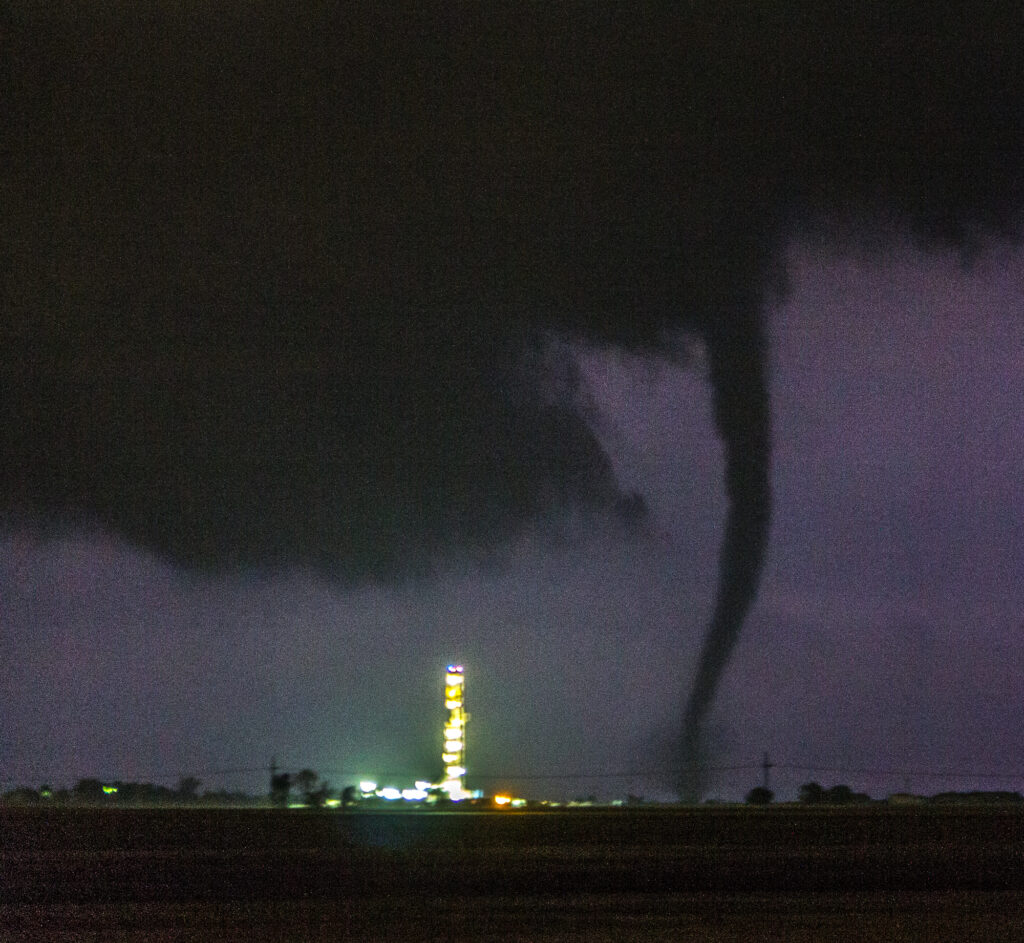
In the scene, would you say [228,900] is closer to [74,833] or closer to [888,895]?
[888,895]

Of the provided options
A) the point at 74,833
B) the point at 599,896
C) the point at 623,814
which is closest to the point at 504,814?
the point at 623,814

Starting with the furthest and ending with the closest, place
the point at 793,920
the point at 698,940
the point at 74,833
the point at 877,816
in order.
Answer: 1. the point at 877,816
2. the point at 74,833
3. the point at 793,920
4. the point at 698,940

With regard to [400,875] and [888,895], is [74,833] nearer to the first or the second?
[400,875]

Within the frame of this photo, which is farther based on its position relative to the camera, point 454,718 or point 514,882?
point 454,718

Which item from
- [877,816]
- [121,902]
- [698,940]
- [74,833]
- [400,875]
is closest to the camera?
[698,940]

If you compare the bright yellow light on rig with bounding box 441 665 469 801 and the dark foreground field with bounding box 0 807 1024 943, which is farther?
the bright yellow light on rig with bounding box 441 665 469 801

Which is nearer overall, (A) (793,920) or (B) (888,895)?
(A) (793,920)

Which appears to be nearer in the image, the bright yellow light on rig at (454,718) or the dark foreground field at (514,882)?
the dark foreground field at (514,882)
